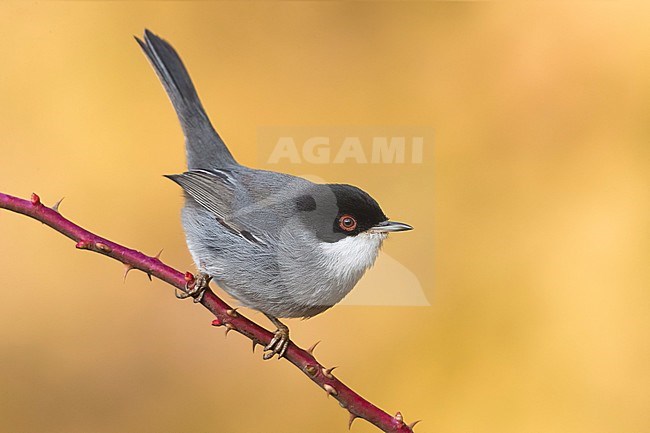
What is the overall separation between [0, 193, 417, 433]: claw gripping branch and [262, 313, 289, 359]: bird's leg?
0.06m

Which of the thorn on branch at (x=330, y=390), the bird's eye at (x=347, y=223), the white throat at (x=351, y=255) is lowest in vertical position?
the thorn on branch at (x=330, y=390)

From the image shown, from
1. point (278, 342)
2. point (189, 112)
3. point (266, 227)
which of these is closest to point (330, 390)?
point (278, 342)

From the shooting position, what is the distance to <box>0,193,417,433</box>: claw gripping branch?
923mm

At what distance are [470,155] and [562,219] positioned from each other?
0.78 ft

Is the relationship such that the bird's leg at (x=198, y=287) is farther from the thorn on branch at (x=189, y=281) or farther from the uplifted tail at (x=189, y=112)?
the uplifted tail at (x=189, y=112)

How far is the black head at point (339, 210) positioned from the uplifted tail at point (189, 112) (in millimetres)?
245

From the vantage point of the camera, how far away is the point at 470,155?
1323 mm

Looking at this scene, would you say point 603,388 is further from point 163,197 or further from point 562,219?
point 163,197

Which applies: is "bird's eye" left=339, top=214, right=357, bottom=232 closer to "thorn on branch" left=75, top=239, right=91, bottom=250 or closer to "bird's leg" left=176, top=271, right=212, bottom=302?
"bird's leg" left=176, top=271, right=212, bottom=302

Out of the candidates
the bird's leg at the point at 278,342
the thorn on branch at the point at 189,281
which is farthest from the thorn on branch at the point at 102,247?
the bird's leg at the point at 278,342

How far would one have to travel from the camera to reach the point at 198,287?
108 cm

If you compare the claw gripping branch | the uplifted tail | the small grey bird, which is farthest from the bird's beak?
the uplifted tail

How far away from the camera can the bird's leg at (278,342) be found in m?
1.12

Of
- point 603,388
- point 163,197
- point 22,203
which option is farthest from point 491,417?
point 22,203
